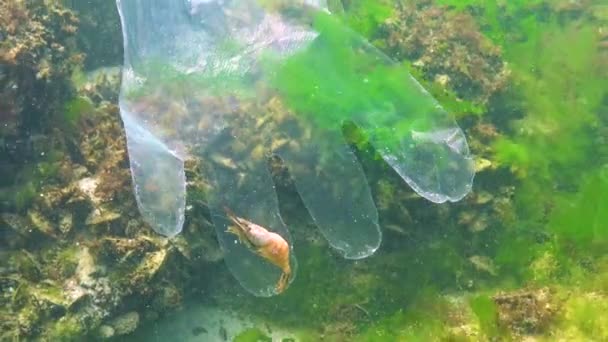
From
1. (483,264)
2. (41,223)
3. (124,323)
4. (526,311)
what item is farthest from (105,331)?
(526,311)

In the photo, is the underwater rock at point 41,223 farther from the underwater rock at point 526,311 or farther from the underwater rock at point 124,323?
the underwater rock at point 526,311

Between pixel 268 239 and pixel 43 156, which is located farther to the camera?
pixel 43 156

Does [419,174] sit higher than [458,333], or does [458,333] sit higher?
[419,174]

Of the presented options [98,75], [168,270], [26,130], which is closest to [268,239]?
[168,270]

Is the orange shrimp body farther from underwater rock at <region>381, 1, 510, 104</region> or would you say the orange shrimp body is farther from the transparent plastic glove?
underwater rock at <region>381, 1, 510, 104</region>

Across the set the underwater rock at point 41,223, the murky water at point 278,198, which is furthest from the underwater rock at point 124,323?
the underwater rock at point 41,223

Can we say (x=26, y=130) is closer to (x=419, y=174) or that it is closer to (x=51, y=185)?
(x=51, y=185)

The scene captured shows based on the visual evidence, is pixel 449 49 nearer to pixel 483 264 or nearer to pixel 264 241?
pixel 483 264
